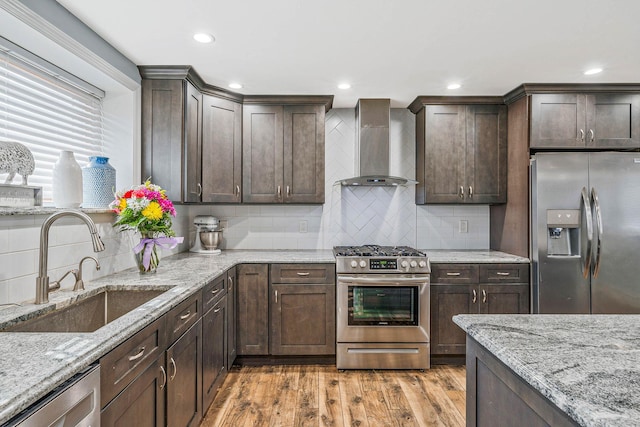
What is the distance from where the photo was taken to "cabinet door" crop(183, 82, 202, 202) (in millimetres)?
2768

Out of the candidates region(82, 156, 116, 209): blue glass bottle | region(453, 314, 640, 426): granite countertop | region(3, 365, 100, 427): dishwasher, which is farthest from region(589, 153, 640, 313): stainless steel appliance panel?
region(82, 156, 116, 209): blue glass bottle

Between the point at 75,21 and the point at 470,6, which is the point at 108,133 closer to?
the point at 75,21

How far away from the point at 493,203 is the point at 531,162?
21.5 inches

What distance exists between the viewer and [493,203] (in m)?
3.37

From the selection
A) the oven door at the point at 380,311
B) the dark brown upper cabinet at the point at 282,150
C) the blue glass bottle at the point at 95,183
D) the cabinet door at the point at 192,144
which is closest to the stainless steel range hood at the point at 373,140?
the dark brown upper cabinet at the point at 282,150

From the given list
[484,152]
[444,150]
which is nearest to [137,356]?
[444,150]

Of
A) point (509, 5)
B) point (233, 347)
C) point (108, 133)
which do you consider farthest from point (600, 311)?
point (108, 133)

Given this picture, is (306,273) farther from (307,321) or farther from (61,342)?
(61,342)

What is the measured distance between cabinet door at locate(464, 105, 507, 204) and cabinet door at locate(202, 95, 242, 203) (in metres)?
2.16

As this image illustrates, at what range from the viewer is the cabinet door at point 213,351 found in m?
2.12

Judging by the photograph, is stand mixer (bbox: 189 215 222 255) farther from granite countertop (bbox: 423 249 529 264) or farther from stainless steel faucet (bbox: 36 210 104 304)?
granite countertop (bbox: 423 249 529 264)

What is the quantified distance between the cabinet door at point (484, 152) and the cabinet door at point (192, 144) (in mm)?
2445

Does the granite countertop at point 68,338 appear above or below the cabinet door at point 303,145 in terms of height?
below

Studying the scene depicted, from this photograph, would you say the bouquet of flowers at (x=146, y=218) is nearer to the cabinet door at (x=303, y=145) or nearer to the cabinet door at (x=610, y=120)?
the cabinet door at (x=303, y=145)
